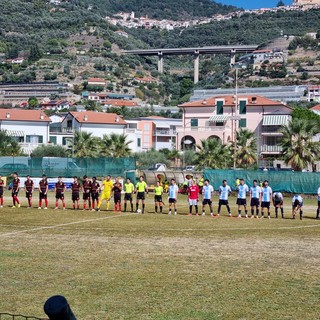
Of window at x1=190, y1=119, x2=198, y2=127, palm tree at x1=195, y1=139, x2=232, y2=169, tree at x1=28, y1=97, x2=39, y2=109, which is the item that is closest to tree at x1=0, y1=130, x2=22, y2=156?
palm tree at x1=195, y1=139, x2=232, y2=169

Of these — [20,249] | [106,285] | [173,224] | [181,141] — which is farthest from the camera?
[181,141]

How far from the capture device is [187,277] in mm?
18000

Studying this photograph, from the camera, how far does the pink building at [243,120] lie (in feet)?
308

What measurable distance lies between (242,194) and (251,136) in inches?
1404

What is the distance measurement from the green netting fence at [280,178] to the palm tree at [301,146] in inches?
311

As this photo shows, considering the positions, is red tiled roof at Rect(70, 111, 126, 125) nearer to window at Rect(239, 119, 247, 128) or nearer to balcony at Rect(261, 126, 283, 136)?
window at Rect(239, 119, 247, 128)

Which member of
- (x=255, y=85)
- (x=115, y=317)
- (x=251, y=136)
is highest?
(x=255, y=85)

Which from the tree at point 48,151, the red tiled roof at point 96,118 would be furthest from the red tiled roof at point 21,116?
the tree at point 48,151

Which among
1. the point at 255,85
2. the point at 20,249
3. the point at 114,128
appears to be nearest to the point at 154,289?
the point at 20,249

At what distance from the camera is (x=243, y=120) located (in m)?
94.9

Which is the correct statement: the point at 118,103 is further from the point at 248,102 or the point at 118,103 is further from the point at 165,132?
the point at 248,102

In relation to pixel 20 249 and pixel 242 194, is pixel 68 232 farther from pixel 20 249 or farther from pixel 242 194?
pixel 242 194

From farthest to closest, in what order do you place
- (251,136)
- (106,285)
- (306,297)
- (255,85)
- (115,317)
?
(255,85)
(251,136)
(106,285)
(306,297)
(115,317)

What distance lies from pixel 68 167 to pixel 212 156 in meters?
12.7
